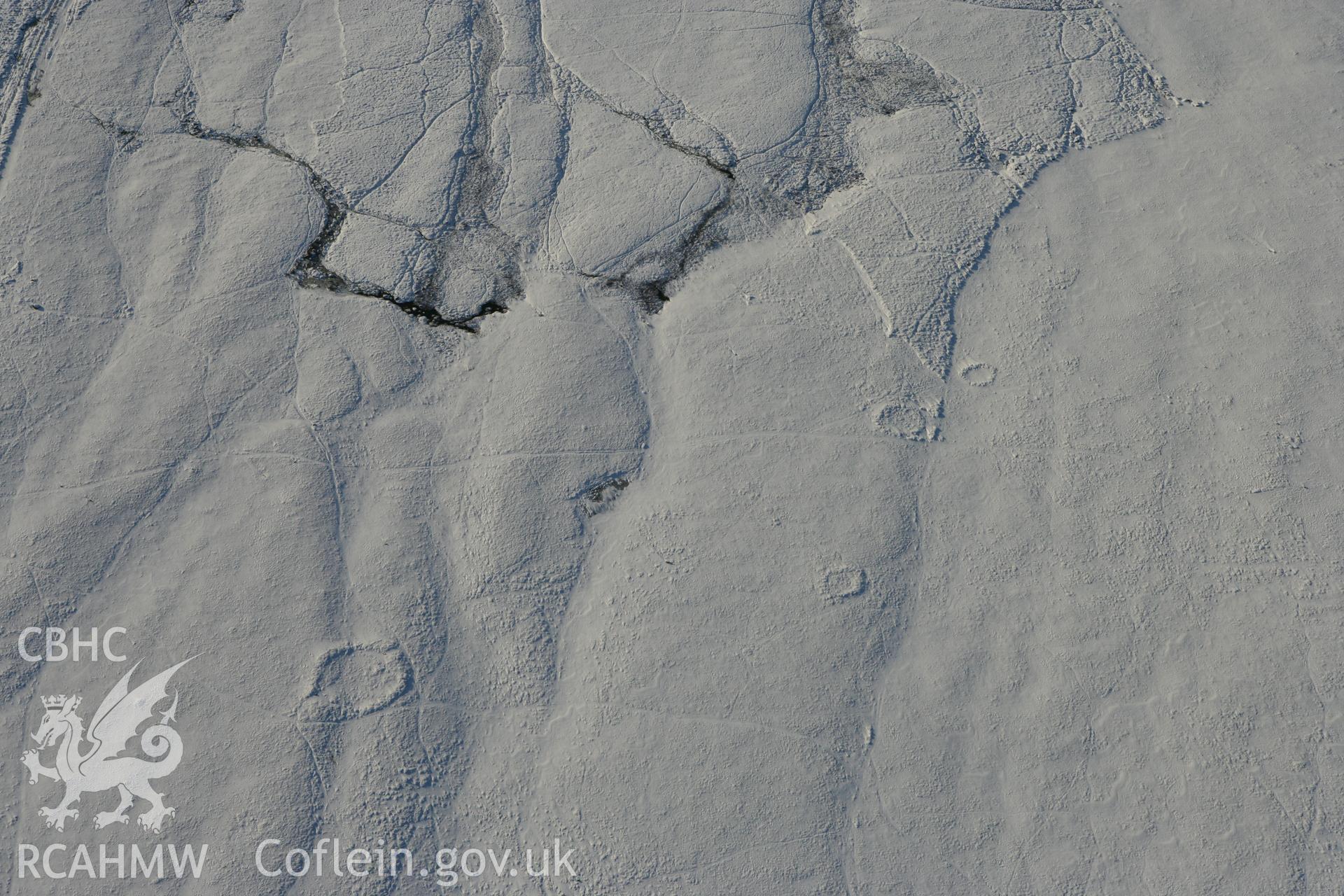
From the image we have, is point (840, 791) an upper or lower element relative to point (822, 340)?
lower

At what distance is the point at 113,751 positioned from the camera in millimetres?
1989

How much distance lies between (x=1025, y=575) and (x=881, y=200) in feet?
3.54

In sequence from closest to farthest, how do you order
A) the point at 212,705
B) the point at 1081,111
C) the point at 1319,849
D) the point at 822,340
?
the point at 1319,849, the point at 212,705, the point at 822,340, the point at 1081,111

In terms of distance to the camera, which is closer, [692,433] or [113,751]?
[113,751]

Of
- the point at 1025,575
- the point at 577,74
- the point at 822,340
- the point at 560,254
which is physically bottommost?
the point at 1025,575

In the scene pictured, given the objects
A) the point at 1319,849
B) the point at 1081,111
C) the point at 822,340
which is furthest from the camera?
the point at 1081,111

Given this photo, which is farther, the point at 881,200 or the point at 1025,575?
the point at 881,200

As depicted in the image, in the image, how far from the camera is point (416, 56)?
268 cm

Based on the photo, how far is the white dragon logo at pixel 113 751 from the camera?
1.96 metres

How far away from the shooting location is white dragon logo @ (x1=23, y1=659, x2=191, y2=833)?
1.96 meters

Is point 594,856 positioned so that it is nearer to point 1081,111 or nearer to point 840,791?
point 840,791

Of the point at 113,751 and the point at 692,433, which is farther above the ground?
the point at 692,433

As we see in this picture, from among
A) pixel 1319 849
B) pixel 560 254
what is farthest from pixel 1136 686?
pixel 560 254

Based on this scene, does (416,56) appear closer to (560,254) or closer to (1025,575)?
(560,254)
